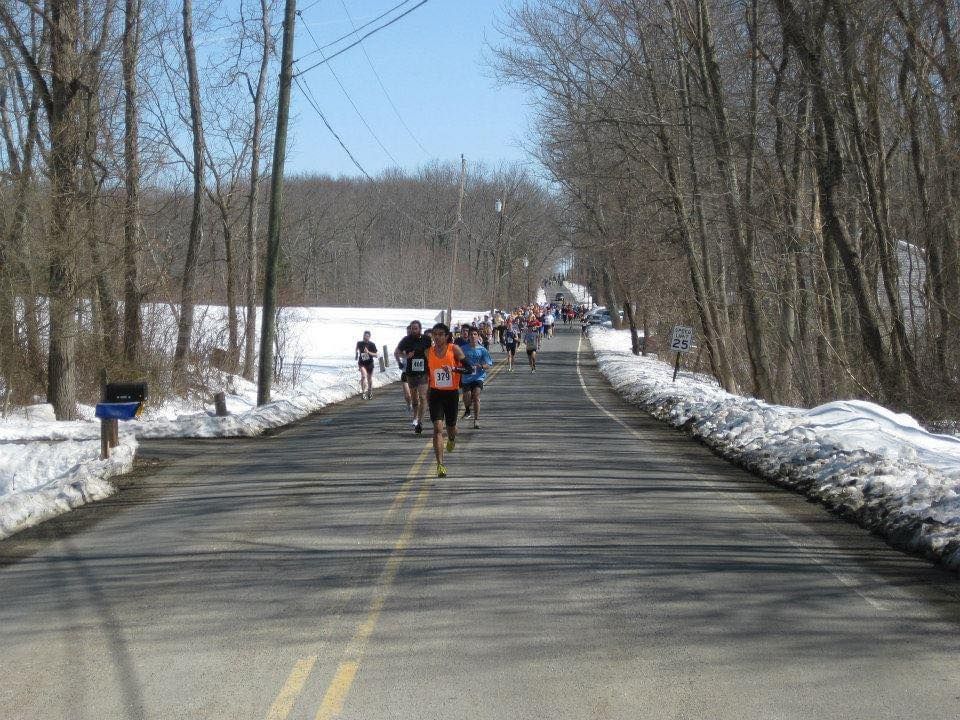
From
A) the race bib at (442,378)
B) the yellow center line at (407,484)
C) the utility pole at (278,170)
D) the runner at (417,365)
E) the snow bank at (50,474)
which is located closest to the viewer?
the yellow center line at (407,484)

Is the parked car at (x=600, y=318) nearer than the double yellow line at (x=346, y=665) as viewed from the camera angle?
No

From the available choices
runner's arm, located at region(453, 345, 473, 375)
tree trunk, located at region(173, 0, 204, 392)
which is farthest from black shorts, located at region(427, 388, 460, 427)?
tree trunk, located at region(173, 0, 204, 392)

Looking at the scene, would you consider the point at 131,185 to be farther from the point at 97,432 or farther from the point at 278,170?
the point at 97,432

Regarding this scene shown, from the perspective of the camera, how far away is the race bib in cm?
1454

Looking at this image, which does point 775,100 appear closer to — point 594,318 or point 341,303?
point 594,318

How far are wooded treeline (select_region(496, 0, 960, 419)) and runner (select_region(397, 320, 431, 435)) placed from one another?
816cm

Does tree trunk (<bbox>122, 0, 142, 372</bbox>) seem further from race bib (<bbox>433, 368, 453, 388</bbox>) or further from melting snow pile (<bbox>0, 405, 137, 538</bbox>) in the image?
race bib (<bbox>433, 368, 453, 388</bbox>)

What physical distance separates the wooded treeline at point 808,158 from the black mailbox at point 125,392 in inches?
490

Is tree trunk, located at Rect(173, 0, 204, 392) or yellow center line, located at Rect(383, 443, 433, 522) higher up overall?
tree trunk, located at Rect(173, 0, 204, 392)

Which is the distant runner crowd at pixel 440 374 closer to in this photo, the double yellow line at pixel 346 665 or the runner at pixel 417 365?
the runner at pixel 417 365

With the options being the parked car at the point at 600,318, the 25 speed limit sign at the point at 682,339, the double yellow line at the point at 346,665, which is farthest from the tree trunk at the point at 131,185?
the parked car at the point at 600,318

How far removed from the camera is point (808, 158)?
29000 mm

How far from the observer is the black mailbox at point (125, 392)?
15664mm

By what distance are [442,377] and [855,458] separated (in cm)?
522
